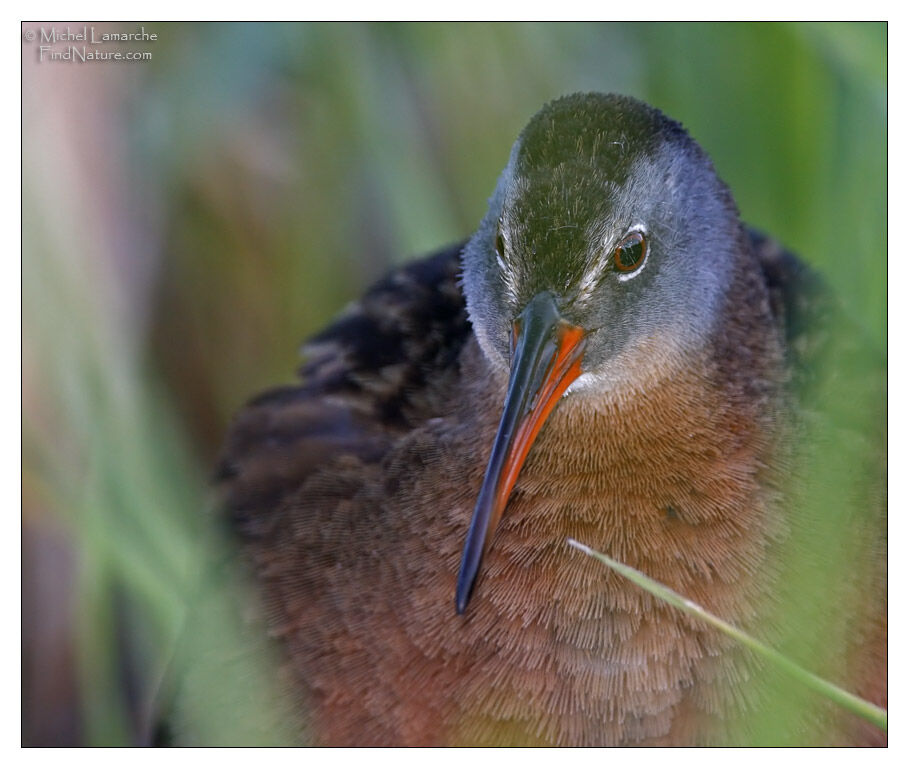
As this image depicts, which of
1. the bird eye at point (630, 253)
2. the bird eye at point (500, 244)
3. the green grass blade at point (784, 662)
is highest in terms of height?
the bird eye at point (500, 244)

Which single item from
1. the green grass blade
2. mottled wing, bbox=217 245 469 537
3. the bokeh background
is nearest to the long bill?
the green grass blade

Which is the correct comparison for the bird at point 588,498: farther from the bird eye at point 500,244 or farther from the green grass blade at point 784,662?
the green grass blade at point 784,662

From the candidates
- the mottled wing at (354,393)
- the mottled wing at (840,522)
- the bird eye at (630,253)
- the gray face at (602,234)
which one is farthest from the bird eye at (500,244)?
the mottled wing at (840,522)

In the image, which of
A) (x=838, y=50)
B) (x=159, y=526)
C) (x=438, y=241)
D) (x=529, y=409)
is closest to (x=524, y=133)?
(x=529, y=409)

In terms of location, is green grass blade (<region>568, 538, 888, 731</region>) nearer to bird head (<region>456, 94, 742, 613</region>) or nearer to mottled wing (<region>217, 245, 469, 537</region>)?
bird head (<region>456, 94, 742, 613</region>)

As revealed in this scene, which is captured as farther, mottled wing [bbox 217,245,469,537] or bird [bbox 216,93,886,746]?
mottled wing [bbox 217,245,469,537]
